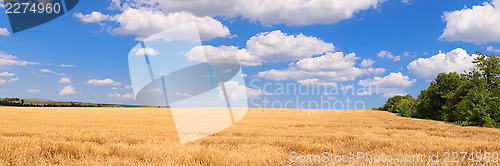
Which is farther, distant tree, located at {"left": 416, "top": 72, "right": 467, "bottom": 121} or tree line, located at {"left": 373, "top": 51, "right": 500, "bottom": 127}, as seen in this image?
distant tree, located at {"left": 416, "top": 72, "right": 467, "bottom": 121}

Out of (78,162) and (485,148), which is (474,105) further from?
(78,162)

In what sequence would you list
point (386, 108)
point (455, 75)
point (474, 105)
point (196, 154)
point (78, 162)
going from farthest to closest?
point (386, 108) → point (455, 75) → point (474, 105) → point (196, 154) → point (78, 162)

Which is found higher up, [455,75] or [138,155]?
[455,75]

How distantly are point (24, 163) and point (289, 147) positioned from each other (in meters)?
8.21

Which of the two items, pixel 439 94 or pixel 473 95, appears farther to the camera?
pixel 439 94

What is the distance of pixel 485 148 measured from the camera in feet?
36.5

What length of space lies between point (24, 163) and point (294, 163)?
7.33 meters

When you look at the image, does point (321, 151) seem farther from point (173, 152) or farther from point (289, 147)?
point (173, 152)

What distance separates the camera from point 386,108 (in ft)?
591

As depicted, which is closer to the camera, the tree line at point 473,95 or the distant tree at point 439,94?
the tree line at point 473,95

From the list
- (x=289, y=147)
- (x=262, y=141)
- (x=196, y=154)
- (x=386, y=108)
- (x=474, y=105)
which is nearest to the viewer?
(x=196, y=154)

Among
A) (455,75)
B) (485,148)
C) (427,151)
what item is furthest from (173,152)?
(455,75)

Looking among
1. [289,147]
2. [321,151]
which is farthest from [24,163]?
[321,151]

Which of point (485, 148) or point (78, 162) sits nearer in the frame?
point (78, 162)
